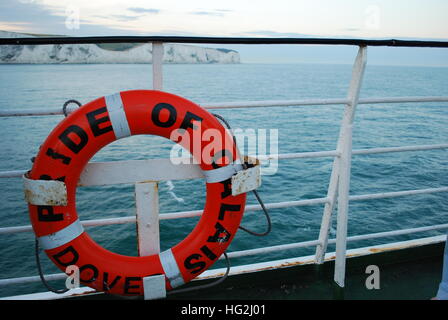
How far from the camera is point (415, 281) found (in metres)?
1.75

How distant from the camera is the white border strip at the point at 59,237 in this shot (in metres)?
1.17

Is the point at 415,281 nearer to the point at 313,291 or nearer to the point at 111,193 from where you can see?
the point at 313,291

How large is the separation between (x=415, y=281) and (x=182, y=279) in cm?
117

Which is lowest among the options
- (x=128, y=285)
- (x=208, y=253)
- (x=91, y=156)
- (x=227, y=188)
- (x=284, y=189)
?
(x=284, y=189)

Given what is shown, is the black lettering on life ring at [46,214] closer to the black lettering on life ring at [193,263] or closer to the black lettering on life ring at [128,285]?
the black lettering on life ring at [128,285]

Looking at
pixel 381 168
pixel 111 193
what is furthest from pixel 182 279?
pixel 381 168

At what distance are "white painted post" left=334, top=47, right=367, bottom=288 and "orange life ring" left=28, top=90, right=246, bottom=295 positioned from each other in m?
0.54

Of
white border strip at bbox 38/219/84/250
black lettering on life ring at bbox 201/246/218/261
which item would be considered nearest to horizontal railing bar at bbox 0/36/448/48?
white border strip at bbox 38/219/84/250

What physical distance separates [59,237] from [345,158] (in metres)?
1.12

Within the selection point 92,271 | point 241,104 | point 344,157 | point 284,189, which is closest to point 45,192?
point 92,271

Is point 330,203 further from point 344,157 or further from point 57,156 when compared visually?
point 57,156

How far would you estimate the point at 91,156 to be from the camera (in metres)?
1.19

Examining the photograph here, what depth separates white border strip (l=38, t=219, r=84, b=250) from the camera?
1.17m

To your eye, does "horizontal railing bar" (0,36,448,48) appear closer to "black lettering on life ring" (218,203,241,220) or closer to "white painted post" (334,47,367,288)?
"white painted post" (334,47,367,288)
